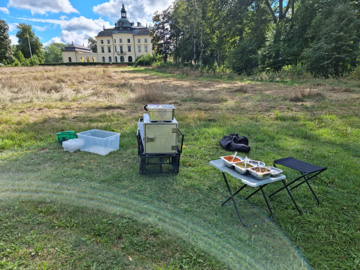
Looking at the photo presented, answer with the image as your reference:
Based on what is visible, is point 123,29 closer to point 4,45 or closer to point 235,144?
point 4,45

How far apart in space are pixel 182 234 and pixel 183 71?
2318cm

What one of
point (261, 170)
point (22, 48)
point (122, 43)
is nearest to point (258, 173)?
point (261, 170)

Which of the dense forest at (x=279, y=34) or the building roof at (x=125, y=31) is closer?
the dense forest at (x=279, y=34)

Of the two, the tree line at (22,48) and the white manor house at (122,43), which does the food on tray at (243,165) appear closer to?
the tree line at (22,48)

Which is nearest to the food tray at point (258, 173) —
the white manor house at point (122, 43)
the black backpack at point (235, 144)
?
the black backpack at point (235, 144)

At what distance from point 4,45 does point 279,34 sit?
51.7 metres

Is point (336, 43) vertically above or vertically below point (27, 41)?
below

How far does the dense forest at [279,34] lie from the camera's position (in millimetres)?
14531

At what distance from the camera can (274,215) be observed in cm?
251

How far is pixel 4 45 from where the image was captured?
139 feet

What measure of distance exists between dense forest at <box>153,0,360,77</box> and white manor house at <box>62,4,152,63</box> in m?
39.7

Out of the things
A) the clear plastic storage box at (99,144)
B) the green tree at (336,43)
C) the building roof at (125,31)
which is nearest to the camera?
the clear plastic storage box at (99,144)

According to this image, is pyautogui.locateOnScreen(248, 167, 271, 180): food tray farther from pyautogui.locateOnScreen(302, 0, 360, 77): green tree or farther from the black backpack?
pyautogui.locateOnScreen(302, 0, 360, 77): green tree

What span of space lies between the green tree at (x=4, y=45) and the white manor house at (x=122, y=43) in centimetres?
2745
